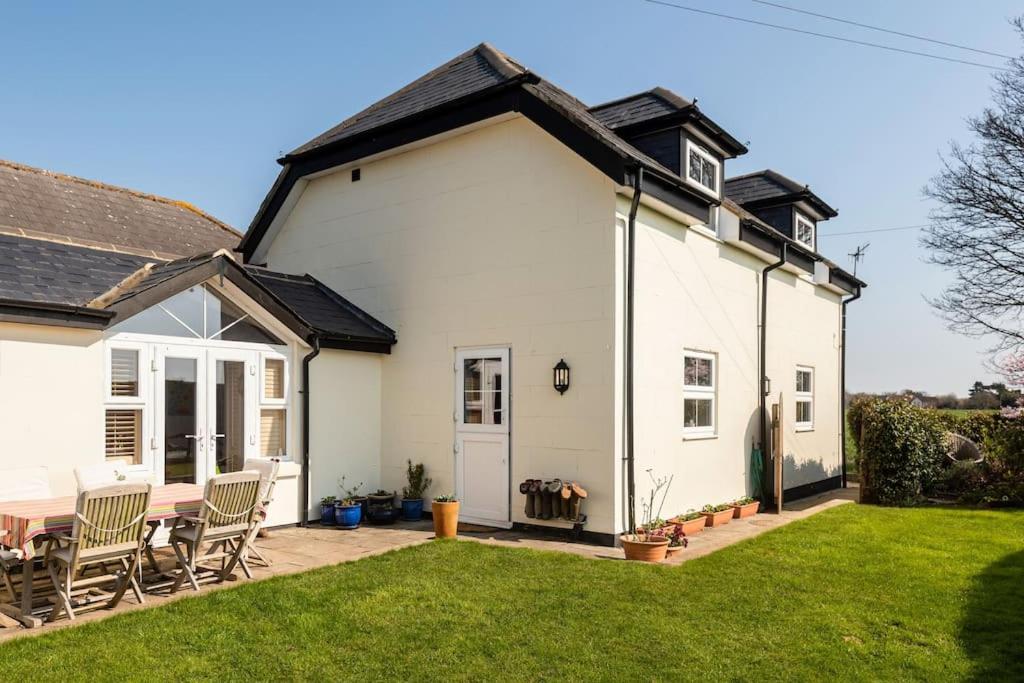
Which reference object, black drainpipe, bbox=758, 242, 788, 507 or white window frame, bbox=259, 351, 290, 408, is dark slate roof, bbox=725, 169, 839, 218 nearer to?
black drainpipe, bbox=758, 242, 788, 507

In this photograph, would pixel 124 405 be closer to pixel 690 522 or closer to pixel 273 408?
pixel 273 408

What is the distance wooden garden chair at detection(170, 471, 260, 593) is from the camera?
6.21 metres

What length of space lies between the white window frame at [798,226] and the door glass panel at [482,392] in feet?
25.0

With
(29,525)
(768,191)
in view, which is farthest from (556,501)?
(768,191)

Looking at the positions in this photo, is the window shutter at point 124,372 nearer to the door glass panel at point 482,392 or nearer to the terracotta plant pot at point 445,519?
the terracotta plant pot at point 445,519

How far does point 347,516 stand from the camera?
9344 mm

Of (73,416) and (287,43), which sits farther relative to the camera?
(287,43)

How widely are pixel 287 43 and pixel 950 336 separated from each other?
53.9 feet

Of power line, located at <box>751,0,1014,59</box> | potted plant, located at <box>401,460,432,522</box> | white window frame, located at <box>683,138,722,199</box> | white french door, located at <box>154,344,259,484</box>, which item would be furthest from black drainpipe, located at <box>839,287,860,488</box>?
white french door, located at <box>154,344,259,484</box>

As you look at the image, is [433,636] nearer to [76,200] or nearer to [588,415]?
[588,415]

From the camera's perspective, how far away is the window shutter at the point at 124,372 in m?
7.82

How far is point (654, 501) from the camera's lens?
8977 mm

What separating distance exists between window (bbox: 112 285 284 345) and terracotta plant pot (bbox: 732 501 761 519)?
7028mm

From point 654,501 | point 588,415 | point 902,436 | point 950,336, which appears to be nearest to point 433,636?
point 588,415
